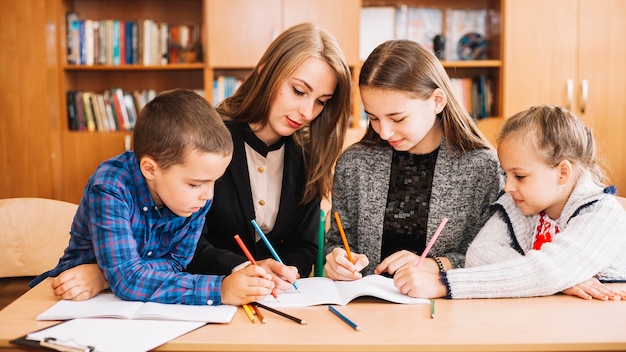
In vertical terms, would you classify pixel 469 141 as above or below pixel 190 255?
above

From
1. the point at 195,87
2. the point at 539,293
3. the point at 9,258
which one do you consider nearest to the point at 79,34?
the point at 195,87

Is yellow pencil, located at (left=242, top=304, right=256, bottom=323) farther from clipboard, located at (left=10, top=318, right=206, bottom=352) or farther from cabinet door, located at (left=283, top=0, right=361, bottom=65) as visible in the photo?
cabinet door, located at (left=283, top=0, right=361, bottom=65)

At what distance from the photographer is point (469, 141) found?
5.69 feet

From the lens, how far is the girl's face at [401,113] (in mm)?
1593

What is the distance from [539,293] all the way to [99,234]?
2.98ft

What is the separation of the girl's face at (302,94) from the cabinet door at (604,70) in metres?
2.61

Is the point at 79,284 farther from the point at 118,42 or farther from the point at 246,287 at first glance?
the point at 118,42

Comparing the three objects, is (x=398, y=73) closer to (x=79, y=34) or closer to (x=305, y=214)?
(x=305, y=214)

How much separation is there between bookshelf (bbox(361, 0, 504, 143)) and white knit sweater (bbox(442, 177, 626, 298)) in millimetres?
2579

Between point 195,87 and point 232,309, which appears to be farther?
point 195,87

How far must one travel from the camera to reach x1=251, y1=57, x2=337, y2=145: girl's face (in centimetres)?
168

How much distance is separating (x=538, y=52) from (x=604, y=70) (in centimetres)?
41

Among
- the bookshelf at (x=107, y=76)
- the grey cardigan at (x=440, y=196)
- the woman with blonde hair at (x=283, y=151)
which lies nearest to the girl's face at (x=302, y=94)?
the woman with blonde hair at (x=283, y=151)

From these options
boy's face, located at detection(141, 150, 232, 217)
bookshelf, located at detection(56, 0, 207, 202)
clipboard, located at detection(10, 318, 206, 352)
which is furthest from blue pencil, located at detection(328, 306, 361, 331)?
bookshelf, located at detection(56, 0, 207, 202)
